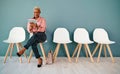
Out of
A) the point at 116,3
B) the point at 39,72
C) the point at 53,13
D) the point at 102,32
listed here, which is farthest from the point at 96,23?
the point at 39,72

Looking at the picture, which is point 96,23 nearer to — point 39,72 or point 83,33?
point 83,33

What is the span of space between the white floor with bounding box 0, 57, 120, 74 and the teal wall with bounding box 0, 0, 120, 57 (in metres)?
0.58

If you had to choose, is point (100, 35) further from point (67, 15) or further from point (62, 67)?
point (62, 67)

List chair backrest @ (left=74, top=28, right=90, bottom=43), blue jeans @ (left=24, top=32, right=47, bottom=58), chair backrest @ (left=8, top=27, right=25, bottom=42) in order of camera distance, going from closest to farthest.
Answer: blue jeans @ (left=24, top=32, right=47, bottom=58) < chair backrest @ (left=8, top=27, right=25, bottom=42) < chair backrest @ (left=74, top=28, right=90, bottom=43)

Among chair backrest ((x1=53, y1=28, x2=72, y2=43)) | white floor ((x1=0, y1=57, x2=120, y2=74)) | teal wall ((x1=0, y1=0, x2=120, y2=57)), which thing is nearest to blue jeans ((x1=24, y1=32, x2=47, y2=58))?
white floor ((x1=0, y1=57, x2=120, y2=74))

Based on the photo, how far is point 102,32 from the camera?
4.48 metres

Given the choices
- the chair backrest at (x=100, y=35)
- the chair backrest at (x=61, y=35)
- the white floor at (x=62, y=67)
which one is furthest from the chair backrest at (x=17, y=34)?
the chair backrest at (x=100, y=35)

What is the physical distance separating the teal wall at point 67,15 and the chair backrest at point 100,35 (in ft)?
0.47

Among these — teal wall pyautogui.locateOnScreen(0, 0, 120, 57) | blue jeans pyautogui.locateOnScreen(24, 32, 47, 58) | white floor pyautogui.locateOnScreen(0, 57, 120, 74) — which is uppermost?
teal wall pyautogui.locateOnScreen(0, 0, 120, 57)

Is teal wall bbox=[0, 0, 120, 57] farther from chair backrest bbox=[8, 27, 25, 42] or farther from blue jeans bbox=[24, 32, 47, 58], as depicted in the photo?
blue jeans bbox=[24, 32, 47, 58]

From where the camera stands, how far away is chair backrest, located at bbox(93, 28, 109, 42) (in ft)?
Result: 14.5

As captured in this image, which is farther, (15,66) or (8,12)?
(8,12)

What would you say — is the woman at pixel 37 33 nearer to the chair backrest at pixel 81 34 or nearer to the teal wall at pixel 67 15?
the teal wall at pixel 67 15

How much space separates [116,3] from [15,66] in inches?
115
